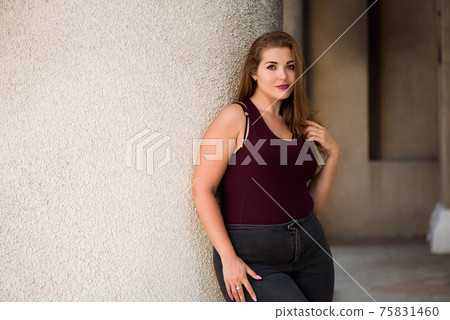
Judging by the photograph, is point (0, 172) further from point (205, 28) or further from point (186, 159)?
point (205, 28)

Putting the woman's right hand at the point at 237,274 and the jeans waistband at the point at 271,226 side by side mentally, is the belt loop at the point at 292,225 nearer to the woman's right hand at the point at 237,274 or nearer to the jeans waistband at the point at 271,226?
the jeans waistband at the point at 271,226

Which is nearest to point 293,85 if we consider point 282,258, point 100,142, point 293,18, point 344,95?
point 282,258

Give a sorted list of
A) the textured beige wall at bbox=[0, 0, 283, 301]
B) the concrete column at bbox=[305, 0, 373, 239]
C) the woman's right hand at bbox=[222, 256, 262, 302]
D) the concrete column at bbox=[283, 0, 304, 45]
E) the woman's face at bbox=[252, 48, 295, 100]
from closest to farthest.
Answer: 1. the textured beige wall at bbox=[0, 0, 283, 301]
2. the woman's right hand at bbox=[222, 256, 262, 302]
3. the woman's face at bbox=[252, 48, 295, 100]
4. the concrete column at bbox=[283, 0, 304, 45]
5. the concrete column at bbox=[305, 0, 373, 239]

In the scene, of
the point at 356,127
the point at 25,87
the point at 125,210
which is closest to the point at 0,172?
the point at 25,87

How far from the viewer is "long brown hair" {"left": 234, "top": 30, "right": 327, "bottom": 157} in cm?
210

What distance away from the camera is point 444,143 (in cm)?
700

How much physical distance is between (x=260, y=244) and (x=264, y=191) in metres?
0.20

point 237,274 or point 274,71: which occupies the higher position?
point 274,71

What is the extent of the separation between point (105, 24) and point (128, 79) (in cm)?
21

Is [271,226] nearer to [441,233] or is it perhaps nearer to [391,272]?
[391,272]

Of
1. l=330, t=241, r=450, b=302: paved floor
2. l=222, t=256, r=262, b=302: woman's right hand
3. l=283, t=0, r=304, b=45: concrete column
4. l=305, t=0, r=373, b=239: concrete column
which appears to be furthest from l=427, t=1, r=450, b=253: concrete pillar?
l=222, t=256, r=262, b=302: woman's right hand

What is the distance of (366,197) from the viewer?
762 centimetres

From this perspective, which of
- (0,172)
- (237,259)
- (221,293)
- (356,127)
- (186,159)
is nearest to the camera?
(0,172)

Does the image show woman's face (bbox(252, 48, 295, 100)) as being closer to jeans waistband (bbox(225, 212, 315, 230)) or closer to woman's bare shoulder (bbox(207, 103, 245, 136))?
woman's bare shoulder (bbox(207, 103, 245, 136))
